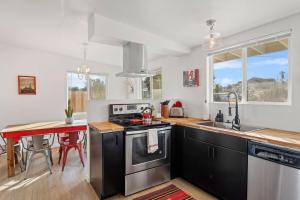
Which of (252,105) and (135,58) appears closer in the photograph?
(252,105)

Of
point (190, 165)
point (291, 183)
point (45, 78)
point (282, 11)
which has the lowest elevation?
point (190, 165)

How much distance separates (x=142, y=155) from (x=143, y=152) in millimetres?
42

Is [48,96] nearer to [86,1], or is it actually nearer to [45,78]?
[45,78]

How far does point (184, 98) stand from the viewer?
133 inches

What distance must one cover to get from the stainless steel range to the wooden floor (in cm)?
13

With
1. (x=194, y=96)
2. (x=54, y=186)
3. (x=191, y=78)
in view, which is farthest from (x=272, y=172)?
(x=54, y=186)

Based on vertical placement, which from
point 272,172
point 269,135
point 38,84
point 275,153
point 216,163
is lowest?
point 216,163

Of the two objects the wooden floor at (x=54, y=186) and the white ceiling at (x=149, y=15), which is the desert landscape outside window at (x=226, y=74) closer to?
the white ceiling at (x=149, y=15)

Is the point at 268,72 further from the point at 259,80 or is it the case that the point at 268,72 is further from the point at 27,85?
the point at 27,85

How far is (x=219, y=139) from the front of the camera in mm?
2023

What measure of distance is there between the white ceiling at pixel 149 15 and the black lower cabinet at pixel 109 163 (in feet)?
4.88

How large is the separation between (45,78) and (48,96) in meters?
0.46

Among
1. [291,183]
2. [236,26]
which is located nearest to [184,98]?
[236,26]

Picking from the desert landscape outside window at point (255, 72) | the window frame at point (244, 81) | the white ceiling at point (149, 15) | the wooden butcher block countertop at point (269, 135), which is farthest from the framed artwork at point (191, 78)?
the wooden butcher block countertop at point (269, 135)
